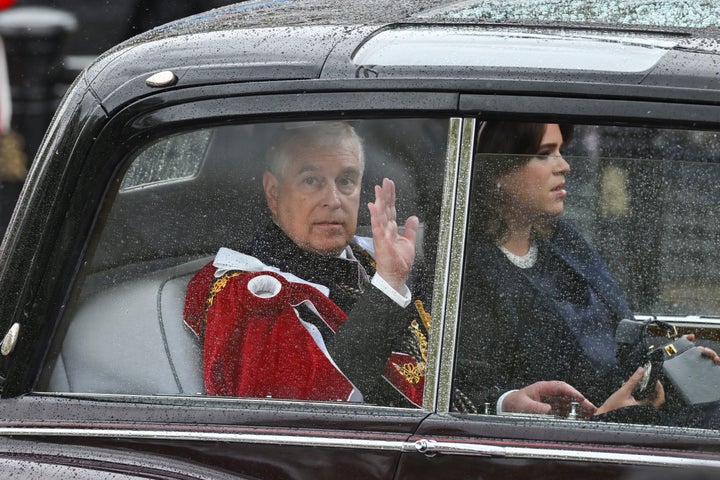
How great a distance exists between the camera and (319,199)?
2.19 meters

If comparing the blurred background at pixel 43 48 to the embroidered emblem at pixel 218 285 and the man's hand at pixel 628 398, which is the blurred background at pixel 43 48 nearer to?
the embroidered emblem at pixel 218 285

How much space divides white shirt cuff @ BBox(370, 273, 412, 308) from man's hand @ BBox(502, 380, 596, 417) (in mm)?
256

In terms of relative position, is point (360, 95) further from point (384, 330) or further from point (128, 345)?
point (128, 345)

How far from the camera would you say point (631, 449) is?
1.92m

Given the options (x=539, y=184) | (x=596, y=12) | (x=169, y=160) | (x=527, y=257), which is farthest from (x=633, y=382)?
(x=169, y=160)

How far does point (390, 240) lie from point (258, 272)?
0.89 ft

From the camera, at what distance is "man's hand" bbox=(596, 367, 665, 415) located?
1989mm

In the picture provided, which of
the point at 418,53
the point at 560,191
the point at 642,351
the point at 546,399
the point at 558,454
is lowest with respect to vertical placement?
the point at 558,454

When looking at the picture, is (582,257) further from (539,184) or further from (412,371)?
(412,371)

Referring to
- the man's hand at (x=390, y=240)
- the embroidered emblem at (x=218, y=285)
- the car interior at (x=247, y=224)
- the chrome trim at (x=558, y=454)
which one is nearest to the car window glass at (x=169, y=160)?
the car interior at (x=247, y=224)

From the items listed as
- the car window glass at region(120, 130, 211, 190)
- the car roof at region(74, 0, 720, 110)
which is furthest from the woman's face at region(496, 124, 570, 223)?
the car window glass at region(120, 130, 211, 190)

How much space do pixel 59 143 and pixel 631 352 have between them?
1.17m

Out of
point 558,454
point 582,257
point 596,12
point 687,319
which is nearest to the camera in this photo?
point 558,454

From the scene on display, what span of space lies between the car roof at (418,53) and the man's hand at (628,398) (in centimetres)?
52
